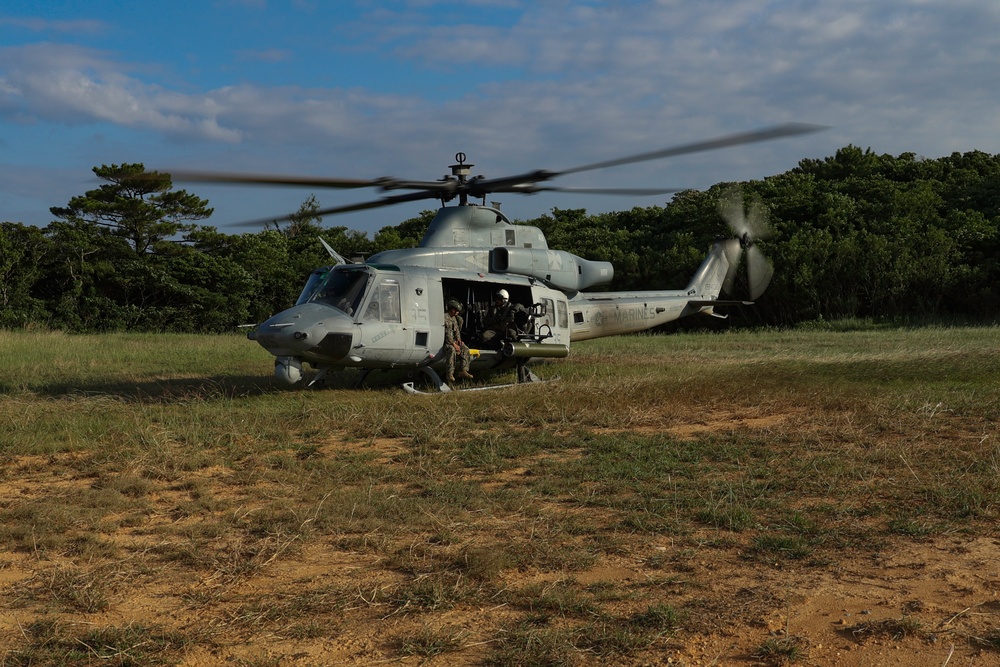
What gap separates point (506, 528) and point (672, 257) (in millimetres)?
25701

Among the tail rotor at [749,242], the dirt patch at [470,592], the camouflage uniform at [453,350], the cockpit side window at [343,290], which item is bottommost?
the dirt patch at [470,592]

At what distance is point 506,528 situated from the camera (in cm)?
513

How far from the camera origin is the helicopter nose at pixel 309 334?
10031 mm

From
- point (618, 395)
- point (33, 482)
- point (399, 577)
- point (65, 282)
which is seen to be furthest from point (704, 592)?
point (65, 282)

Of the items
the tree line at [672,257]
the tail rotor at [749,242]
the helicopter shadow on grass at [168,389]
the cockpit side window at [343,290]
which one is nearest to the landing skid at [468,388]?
the cockpit side window at [343,290]

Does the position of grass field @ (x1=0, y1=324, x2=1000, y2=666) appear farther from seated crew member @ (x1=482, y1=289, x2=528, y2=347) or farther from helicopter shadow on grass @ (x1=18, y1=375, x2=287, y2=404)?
seated crew member @ (x1=482, y1=289, x2=528, y2=347)

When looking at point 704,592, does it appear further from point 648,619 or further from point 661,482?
point 661,482

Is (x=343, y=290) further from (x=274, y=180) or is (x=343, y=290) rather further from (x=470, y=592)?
(x=470, y=592)

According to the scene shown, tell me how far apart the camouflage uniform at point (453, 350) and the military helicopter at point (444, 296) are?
10cm

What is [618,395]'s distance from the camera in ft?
33.7

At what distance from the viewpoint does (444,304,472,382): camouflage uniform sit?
11555 millimetres

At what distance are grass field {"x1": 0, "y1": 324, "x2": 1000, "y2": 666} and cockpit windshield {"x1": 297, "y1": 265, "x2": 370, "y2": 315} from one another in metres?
1.28

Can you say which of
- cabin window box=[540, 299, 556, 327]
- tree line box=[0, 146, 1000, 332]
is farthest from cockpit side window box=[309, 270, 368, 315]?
tree line box=[0, 146, 1000, 332]

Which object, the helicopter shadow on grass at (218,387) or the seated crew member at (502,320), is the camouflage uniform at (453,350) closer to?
the helicopter shadow on grass at (218,387)
